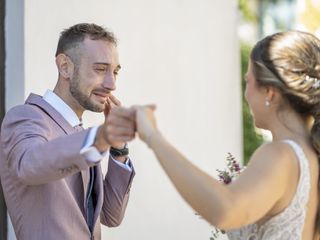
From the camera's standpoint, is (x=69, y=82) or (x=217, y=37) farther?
(x=217, y=37)

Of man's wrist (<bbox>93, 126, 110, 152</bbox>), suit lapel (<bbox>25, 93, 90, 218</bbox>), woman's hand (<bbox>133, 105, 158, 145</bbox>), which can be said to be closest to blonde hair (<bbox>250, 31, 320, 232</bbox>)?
woman's hand (<bbox>133, 105, 158, 145</bbox>)

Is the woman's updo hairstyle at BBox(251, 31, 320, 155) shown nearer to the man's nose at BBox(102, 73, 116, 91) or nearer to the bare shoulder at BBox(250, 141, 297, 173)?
the bare shoulder at BBox(250, 141, 297, 173)

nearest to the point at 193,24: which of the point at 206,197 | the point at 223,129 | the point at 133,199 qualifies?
the point at 223,129

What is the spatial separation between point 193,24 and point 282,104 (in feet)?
9.11

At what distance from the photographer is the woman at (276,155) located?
7.07 ft

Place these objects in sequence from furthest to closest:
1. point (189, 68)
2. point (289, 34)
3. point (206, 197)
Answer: point (189, 68)
point (289, 34)
point (206, 197)

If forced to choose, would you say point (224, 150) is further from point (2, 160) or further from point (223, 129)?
point (2, 160)

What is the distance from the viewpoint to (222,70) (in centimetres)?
A: 548

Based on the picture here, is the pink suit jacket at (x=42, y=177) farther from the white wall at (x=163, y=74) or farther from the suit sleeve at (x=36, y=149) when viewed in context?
the white wall at (x=163, y=74)

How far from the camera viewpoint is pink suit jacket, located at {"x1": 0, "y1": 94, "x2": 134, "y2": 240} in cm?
264

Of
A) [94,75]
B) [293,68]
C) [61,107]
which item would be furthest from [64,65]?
[293,68]

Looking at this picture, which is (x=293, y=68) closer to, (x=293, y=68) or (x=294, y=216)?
(x=293, y=68)

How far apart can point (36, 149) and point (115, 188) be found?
0.77m

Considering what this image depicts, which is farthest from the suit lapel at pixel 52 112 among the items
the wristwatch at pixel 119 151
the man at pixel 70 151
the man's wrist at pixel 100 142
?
the man's wrist at pixel 100 142
